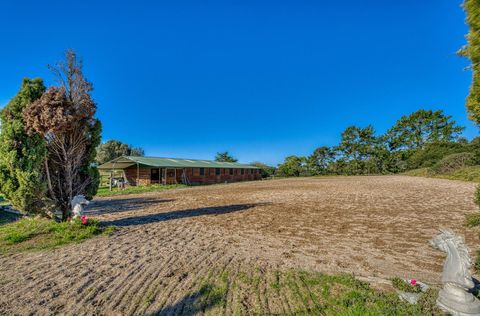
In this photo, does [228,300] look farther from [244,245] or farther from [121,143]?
[121,143]

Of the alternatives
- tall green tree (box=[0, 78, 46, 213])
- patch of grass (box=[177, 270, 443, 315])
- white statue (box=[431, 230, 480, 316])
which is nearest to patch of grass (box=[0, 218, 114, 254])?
tall green tree (box=[0, 78, 46, 213])

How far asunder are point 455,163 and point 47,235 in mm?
43177

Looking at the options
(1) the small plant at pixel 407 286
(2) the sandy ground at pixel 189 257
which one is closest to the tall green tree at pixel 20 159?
(2) the sandy ground at pixel 189 257

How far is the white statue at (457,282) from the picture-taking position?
2506 millimetres

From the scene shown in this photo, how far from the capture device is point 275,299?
3.06m

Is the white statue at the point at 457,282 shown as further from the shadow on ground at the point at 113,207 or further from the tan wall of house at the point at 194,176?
the tan wall of house at the point at 194,176

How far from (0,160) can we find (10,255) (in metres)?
2.80

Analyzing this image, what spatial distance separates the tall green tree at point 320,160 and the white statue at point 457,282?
168 ft

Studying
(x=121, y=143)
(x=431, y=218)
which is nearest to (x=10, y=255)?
(x=431, y=218)

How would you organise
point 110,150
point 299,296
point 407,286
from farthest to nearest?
point 110,150, point 407,286, point 299,296

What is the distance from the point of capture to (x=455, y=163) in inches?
1275

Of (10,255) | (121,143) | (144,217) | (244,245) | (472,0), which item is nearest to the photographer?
(472,0)

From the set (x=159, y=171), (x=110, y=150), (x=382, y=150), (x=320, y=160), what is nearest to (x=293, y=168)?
(x=320, y=160)

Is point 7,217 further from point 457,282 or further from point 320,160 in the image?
point 320,160
